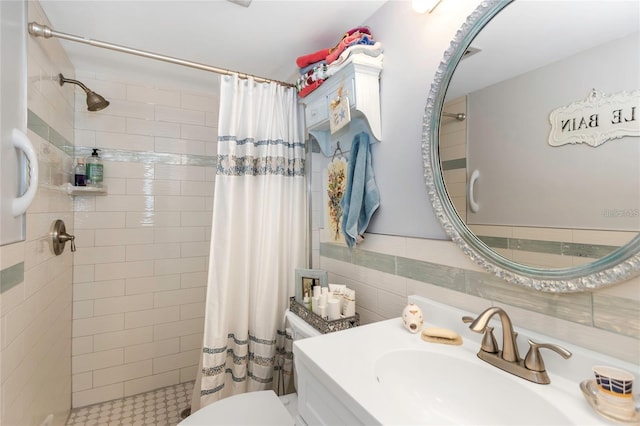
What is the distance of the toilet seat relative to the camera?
1.23 metres

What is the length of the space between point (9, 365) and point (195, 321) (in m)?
1.26

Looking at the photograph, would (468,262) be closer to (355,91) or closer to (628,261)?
(628,261)

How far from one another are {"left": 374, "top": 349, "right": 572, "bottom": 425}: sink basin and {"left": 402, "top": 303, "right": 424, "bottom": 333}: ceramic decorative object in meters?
0.11

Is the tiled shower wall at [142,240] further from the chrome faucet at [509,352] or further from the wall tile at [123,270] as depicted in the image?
the chrome faucet at [509,352]

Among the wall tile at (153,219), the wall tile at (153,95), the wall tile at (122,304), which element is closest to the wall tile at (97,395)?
the wall tile at (122,304)

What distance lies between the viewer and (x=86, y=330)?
2064mm

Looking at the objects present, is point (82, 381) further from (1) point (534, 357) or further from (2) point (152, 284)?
(1) point (534, 357)

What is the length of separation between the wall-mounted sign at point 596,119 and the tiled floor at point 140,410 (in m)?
2.47

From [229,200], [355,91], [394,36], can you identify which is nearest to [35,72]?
[229,200]

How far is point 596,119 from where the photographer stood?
28.4 inches

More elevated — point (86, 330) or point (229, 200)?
point (229, 200)

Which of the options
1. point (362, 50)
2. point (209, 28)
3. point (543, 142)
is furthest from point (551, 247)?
point (209, 28)

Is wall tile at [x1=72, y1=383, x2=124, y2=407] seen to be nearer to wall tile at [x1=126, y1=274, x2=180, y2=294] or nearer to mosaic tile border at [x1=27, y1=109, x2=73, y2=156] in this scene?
wall tile at [x1=126, y1=274, x2=180, y2=294]

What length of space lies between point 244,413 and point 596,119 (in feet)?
5.11
